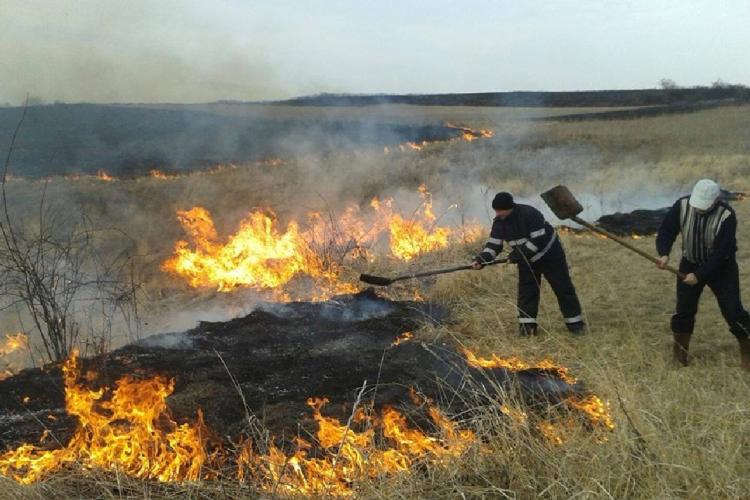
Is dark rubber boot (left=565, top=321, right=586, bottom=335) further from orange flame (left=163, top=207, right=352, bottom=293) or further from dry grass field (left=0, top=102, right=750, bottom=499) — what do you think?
orange flame (left=163, top=207, right=352, bottom=293)

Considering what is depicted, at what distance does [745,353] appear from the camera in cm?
529

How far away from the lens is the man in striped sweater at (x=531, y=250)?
21.1 ft

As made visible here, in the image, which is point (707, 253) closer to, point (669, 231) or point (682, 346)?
point (669, 231)

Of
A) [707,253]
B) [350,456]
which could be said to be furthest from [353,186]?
[350,456]

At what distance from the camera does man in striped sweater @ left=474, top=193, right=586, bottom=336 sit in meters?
6.43

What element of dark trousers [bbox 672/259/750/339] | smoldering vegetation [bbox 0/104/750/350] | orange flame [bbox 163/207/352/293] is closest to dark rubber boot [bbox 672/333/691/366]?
dark trousers [bbox 672/259/750/339]

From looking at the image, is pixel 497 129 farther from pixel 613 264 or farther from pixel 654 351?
pixel 654 351

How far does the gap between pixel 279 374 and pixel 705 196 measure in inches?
171

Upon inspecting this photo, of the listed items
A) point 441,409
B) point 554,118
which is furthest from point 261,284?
point 554,118

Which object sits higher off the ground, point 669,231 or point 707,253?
point 669,231

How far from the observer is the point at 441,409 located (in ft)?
14.5

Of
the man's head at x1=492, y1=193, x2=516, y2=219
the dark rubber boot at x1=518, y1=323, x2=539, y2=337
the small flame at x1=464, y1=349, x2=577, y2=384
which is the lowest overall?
the small flame at x1=464, y1=349, x2=577, y2=384

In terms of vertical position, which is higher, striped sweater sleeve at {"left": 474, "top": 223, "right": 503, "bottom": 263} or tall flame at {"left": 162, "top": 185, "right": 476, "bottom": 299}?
striped sweater sleeve at {"left": 474, "top": 223, "right": 503, "bottom": 263}

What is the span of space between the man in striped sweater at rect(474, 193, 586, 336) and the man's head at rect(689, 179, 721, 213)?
69.8 inches
